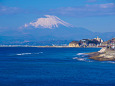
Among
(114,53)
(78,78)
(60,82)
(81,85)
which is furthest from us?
(114,53)

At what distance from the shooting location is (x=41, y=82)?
114 ft

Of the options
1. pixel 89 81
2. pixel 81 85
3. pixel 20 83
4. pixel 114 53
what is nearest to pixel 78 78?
pixel 89 81

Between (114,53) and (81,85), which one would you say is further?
(114,53)

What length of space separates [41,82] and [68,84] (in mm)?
3527

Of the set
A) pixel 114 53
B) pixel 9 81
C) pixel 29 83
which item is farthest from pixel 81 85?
pixel 114 53

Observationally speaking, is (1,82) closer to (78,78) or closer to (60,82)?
(60,82)

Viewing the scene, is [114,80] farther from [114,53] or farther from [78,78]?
[114,53]

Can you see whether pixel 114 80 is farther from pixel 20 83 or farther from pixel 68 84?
pixel 20 83

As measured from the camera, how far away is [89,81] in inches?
1383

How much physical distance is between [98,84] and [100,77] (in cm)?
525

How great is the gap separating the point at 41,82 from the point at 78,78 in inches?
215

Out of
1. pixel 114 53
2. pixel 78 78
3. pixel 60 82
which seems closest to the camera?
pixel 60 82

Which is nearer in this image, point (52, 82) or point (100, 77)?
point (52, 82)

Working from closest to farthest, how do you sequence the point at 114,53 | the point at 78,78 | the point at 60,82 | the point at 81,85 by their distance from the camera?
the point at 81,85
the point at 60,82
the point at 78,78
the point at 114,53
